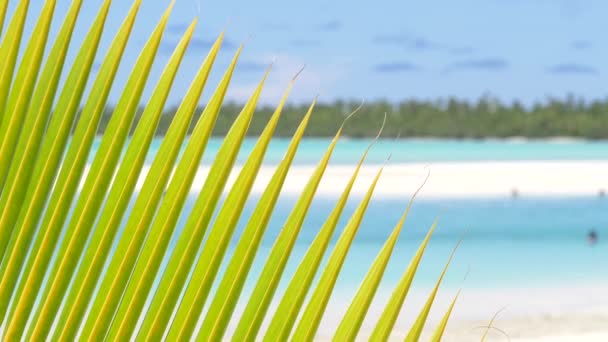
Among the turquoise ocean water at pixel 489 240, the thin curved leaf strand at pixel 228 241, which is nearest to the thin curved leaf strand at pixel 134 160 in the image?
the thin curved leaf strand at pixel 228 241

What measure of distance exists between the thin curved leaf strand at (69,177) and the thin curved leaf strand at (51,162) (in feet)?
0.04

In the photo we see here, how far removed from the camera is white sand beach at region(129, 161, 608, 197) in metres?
33.2

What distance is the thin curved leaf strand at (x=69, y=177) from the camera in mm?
995

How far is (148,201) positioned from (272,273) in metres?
0.16

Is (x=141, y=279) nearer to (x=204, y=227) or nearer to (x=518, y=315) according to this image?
(x=204, y=227)

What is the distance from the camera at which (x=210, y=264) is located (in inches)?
38.0

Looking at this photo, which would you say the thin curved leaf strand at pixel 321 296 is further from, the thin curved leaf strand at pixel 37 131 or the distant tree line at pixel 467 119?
the distant tree line at pixel 467 119

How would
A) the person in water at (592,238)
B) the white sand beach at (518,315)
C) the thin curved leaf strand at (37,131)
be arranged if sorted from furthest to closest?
the person in water at (592,238) → the white sand beach at (518,315) → the thin curved leaf strand at (37,131)

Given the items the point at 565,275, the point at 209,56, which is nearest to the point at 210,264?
the point at 209,56

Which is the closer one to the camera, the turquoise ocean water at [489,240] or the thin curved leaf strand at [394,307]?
the thin curved leaf strand at [394,307]

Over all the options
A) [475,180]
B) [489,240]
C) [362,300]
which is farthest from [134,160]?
[475,180]

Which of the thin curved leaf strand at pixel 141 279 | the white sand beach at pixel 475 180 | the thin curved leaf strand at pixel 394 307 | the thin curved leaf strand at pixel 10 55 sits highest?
the thin curved leaf strand at pixel 10 55

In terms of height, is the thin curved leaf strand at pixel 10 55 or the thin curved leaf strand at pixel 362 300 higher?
the thin curved leaf strand at pixel 10 55

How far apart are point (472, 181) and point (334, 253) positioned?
121 feet
